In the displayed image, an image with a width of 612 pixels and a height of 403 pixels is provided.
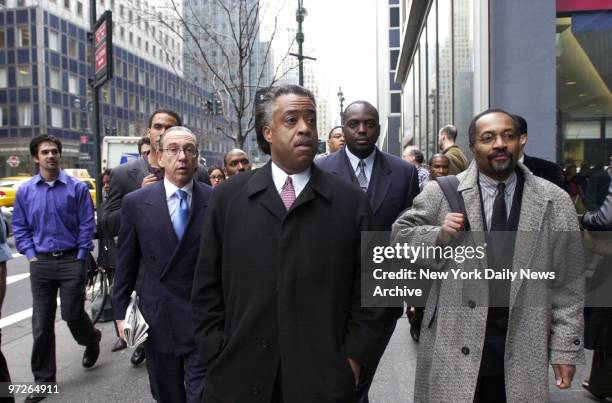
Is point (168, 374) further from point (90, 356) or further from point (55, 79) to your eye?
point (55, 79)

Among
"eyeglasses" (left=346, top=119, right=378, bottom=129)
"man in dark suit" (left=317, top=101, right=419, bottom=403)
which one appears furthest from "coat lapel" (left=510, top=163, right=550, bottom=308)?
"eyeglasses" (left=346, top=119, right=378, bottom=129)

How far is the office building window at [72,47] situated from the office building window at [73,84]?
2.25 m

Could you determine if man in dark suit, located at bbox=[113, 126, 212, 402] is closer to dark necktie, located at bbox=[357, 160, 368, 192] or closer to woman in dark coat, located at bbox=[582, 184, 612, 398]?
dark necktie, located at bbox=[357, 160, 368, 192]

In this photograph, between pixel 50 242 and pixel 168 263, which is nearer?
pixel 168 263

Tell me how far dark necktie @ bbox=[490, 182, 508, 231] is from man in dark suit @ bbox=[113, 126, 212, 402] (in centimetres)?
185

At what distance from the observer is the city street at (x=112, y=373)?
15.9 feet

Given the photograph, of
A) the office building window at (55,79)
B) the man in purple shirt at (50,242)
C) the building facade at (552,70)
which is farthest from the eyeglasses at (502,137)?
the office building window at (55,79)

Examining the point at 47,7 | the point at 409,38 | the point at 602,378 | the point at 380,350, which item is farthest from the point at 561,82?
the point at 47,7

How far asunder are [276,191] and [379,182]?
1.76 meters

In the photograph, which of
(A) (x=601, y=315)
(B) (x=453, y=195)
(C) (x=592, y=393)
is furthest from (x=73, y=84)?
(B) (x=453, y=195)

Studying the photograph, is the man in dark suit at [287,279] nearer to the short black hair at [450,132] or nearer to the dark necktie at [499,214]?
the dark necktie at [499,214]

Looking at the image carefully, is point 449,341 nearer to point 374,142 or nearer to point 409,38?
point 374,142

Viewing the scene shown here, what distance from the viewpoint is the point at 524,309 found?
262cm

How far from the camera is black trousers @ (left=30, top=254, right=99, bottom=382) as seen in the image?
494 cm
